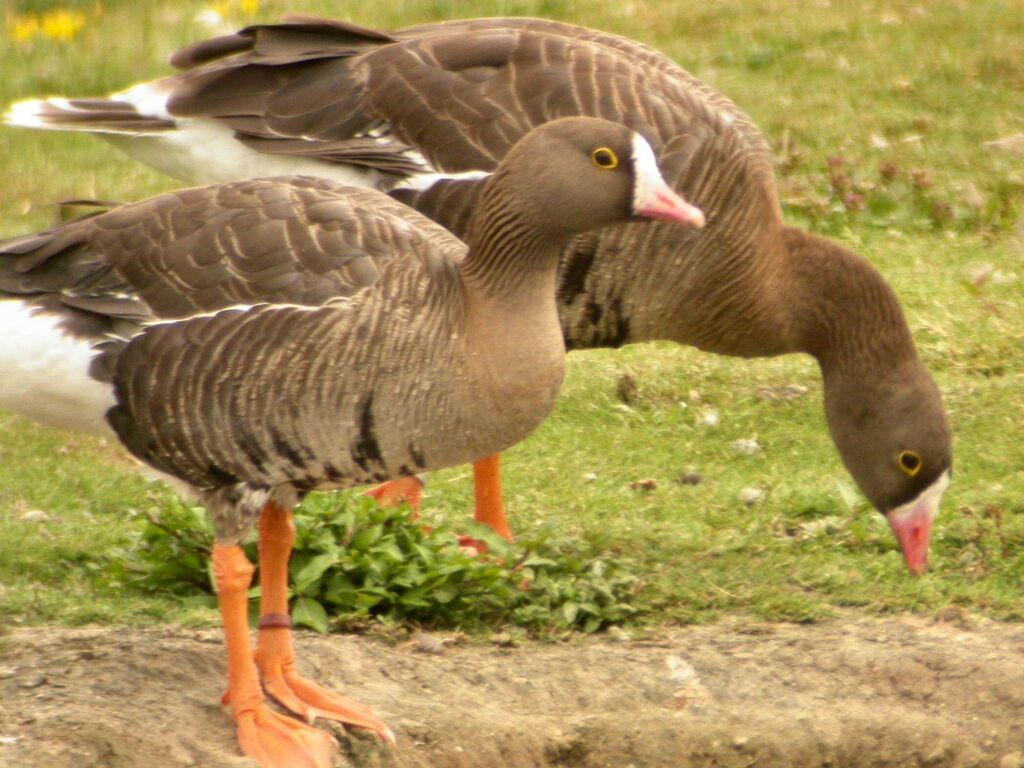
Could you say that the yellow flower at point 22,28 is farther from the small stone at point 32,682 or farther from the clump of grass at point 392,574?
the small stone at point 32,682

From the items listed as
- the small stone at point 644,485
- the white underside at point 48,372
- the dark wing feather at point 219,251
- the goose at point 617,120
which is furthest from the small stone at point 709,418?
the white underside at point 48,372

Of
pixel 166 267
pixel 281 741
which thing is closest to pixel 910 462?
pixel 281 741

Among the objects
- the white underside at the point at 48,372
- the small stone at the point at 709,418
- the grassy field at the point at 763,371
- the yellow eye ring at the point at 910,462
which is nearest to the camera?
the white underside at the point at 48,372

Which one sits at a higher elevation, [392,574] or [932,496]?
[932,496]

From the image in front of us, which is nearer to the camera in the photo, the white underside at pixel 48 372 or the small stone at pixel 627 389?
the white underside at pixel 48 372

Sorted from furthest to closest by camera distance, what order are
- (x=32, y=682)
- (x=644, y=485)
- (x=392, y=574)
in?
(x=644, y=485) < (x=392, y=574) < (x=32, y=682)

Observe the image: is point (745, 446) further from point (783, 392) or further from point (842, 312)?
point (842, 312)

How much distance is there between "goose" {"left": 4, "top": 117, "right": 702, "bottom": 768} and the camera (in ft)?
14.1

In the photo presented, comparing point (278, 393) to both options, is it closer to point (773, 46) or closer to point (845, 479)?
point (845, 479)

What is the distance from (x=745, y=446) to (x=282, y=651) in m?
2.55

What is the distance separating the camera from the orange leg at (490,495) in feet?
19.0

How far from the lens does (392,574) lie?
5.20 meters

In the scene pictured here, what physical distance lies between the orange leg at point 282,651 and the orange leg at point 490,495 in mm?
1128

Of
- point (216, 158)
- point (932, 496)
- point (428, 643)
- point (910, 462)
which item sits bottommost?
point (428, 643)
